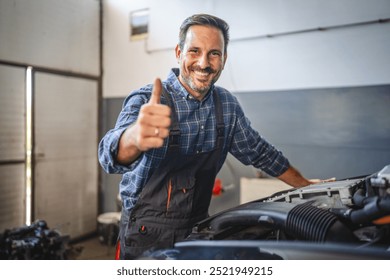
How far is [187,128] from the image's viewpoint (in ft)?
3.46

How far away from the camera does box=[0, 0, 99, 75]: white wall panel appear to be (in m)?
1.39

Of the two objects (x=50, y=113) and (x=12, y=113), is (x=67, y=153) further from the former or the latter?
(x=12, y=113)

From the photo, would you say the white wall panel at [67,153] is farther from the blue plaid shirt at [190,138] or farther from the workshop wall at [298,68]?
the blue plaid shirt at [190,138]

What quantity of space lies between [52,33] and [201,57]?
2.97ft

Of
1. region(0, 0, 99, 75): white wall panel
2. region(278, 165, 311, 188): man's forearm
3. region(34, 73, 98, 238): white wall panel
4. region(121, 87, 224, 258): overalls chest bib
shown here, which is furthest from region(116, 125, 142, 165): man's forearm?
region(34, 73, 98, 238): white wall panel

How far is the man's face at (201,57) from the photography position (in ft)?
3.37

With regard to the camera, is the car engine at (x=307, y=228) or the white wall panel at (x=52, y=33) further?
the white wall panel at (x=52, y=33)

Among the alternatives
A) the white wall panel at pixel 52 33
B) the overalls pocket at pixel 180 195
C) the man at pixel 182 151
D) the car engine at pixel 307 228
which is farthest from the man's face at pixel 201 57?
the white wall panel at pixel 52 33

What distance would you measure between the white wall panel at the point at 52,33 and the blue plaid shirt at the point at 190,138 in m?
0.74

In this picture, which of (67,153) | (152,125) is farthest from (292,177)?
(67,153)

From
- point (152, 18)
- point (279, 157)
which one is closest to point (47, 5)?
point (152, 18)

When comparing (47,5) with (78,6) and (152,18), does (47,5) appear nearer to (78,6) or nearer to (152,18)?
(78,6)

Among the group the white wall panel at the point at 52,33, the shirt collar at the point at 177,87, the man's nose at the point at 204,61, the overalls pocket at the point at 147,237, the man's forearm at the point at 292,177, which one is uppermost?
the white wall panel at the point at 52,33

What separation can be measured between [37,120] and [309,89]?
4.53 ft
